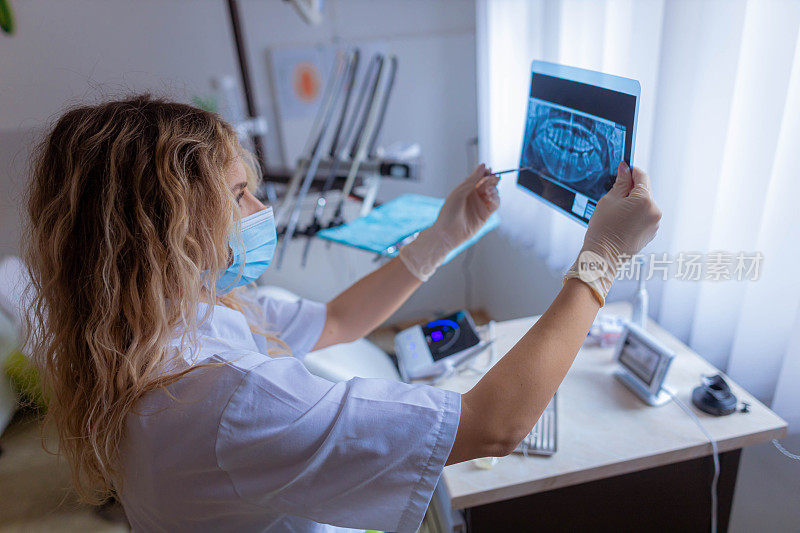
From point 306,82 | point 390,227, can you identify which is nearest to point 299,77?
point 306,82

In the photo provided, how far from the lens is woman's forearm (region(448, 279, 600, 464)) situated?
76 centimetres

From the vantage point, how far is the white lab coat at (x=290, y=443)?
0.73 meters

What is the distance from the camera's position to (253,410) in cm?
74

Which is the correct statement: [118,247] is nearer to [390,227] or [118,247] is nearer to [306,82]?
[390,227]

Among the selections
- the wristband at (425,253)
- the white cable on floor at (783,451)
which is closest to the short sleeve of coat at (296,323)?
the wristband at (425,253)

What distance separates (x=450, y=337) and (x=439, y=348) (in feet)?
0.14

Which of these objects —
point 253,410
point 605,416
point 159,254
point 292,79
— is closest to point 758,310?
point 605,416

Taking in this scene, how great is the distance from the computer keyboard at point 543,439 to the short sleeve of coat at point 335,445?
16.6 inches

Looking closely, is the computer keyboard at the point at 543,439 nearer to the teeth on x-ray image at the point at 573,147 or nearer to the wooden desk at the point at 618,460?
the wooden desk at the point at 618,460

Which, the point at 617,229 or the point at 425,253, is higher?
the point at 617,229

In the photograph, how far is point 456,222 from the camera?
1.23 meters

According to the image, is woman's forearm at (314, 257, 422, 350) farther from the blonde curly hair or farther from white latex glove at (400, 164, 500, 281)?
the blonde curly hair

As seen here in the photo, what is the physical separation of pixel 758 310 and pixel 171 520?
49.6 inches

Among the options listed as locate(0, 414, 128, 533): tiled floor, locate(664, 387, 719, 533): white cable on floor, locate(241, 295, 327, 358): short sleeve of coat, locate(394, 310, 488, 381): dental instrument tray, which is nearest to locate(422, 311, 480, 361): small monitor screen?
locate(394, 310, 488, 381): dental instrument tray
